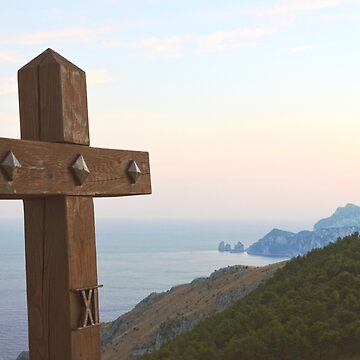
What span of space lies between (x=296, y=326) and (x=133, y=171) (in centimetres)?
1953

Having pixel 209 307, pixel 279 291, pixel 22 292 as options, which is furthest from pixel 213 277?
pixel 22 292

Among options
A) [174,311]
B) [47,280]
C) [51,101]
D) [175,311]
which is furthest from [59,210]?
[174,311]

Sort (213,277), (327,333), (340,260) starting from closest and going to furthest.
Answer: (327,333), (340,260), (213,277)

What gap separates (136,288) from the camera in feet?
577

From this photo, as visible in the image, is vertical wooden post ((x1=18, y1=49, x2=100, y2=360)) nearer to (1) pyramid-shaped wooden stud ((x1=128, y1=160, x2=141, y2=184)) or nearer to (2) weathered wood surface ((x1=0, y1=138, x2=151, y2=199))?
(2) weathered wood surface ((x1=0, y1=138, x2=151, y2=199))

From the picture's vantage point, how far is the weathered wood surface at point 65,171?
3352 millimetres

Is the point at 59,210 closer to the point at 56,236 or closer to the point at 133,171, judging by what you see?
the point at 56,236

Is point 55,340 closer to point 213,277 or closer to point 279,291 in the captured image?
point 279,291

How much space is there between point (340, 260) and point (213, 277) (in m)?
31.4

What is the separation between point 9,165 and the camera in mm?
3264

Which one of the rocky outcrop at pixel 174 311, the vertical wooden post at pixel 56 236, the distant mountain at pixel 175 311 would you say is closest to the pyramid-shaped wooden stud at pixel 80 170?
the vertical wooden post at pixel 56 236

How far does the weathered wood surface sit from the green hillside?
1755 centimetres

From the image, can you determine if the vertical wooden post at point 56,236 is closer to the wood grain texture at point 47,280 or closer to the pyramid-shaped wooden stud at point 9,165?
the wood grain texture at point 47,280

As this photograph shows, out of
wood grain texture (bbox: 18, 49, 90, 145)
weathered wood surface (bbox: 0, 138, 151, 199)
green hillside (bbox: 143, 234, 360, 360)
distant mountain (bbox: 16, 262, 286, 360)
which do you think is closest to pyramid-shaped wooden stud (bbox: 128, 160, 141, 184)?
weathered wood surface (bbox: 0, 138, 151, 199)
